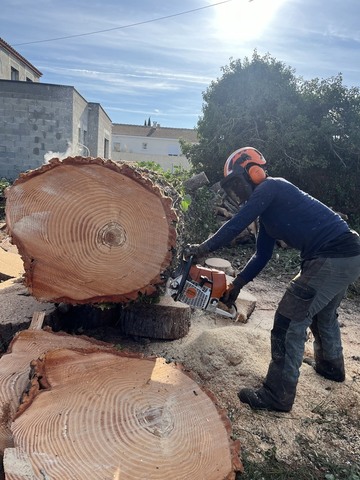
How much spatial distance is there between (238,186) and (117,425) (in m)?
1.87

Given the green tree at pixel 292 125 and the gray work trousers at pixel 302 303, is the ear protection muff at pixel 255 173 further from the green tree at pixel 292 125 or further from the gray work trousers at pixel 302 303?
the green tree at pixel 292 125

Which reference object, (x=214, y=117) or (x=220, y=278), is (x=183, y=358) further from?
(x=214, y=117)

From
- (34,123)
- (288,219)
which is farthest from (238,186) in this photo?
(34,123)

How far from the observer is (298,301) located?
277 centimetres

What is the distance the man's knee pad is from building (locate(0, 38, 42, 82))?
19.2m

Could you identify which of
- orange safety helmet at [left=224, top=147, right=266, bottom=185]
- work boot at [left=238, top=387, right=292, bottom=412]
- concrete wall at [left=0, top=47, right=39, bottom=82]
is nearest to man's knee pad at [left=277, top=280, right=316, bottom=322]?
work boot at [left=238, top=387, right=292, bottom=412]

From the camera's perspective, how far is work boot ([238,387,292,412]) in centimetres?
278

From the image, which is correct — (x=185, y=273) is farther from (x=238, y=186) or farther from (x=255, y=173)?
(x=255, y=173)

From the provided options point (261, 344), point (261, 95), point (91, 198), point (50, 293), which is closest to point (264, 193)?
point (91, 198)

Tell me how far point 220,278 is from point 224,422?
122cm

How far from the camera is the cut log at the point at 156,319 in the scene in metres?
3.23

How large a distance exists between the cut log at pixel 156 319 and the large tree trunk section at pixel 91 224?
0.58 metres

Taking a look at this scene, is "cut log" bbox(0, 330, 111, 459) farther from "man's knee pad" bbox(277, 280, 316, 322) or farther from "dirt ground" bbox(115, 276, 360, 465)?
"man's knee pad" bbox(277, 280, 316, 322)

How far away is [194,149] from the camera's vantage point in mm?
11242
